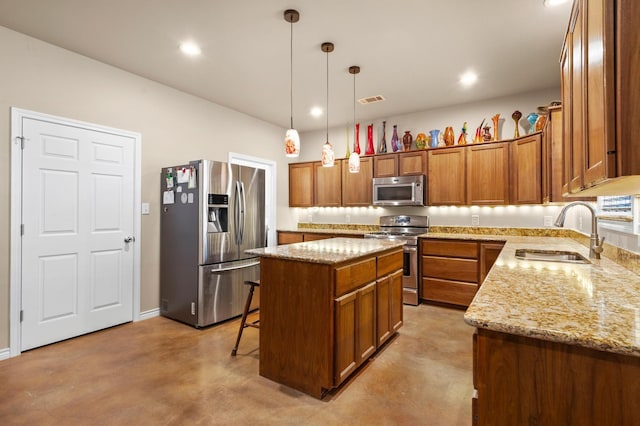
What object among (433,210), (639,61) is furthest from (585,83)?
(433,210)

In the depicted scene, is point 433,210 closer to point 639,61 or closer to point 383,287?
point 383,287

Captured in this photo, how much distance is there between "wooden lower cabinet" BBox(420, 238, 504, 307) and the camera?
12.5 ft

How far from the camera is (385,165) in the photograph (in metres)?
4.87

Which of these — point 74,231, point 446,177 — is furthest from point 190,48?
point 446,177

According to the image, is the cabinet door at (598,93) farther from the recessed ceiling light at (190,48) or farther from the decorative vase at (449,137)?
the decorative vase at (449,137)

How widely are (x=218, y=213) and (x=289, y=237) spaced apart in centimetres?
197

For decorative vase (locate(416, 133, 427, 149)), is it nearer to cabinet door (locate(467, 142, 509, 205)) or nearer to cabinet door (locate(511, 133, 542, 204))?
cabinet door (locate(467, 142, 509, 205))

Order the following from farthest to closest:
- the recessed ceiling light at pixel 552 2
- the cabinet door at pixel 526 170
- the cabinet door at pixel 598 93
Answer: the cabinet door at pixel 526 170 < the recessed ceiling light at pixel 552 2 < the cabinet door at pixel 598 93

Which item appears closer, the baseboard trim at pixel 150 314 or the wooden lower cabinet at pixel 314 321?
the wooden lower cabinet at pixel 314 321

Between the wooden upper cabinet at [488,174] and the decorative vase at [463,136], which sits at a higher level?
the decorative vase at [463,136]

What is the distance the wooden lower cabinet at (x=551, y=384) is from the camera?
0.82 metres

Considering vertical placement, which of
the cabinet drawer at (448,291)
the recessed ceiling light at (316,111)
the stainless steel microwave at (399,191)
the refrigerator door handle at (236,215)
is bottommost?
the cabinet drawer at (448,291)

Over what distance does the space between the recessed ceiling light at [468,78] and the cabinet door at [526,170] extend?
0.90 metres

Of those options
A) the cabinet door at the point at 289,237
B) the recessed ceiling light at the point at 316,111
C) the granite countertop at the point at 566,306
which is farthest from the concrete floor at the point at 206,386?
the recessed ceiling light at the point at 316,111
